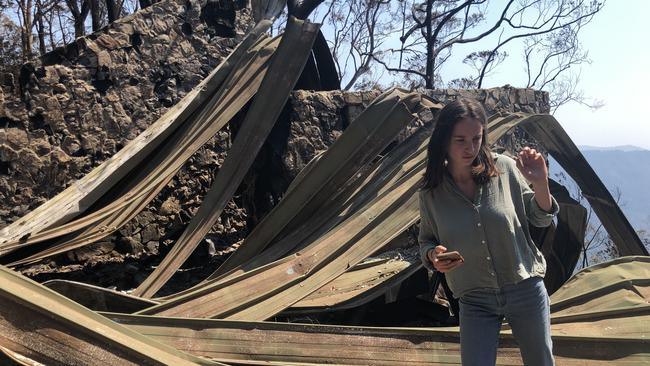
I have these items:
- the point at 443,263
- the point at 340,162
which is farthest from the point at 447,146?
the point at 340,162

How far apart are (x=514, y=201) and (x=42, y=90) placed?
429 cm

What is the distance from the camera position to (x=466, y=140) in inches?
69.7

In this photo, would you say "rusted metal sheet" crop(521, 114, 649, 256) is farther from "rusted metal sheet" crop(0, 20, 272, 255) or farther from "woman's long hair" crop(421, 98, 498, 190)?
"rusted metal sheet" crop(0, 20, 272, 255)

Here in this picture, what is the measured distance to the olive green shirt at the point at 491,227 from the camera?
174cm

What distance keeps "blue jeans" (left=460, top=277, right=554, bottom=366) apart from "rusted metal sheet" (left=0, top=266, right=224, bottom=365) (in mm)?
885

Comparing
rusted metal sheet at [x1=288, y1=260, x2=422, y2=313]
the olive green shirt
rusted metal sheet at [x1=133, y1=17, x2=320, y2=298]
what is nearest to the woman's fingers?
the olive green shirt

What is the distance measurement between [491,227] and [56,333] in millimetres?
1242

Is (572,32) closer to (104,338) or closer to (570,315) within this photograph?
(570,315)

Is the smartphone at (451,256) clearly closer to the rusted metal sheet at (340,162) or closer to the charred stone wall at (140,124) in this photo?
the rusted metal sheet at (340,162)

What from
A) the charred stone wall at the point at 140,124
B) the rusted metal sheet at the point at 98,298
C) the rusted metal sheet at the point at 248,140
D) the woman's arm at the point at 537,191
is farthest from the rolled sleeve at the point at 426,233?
the charred stone wall at the point at 140,124

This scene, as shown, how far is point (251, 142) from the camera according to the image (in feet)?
11.7

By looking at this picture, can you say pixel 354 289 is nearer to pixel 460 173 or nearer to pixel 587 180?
pixel 460 173

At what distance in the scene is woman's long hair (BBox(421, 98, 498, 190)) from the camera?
1776 mm

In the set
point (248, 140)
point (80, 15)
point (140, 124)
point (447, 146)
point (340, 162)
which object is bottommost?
point (447, 146)
